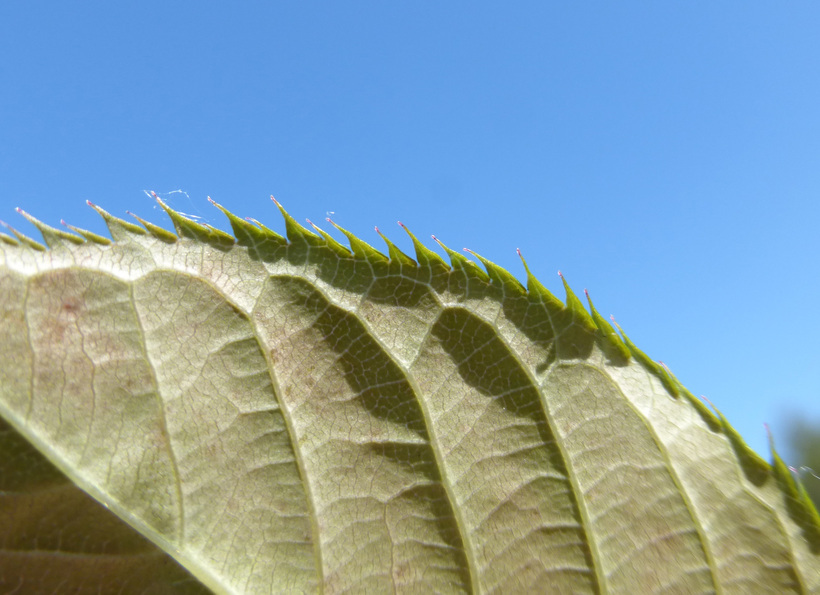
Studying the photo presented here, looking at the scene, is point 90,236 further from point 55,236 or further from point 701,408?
point 701,408

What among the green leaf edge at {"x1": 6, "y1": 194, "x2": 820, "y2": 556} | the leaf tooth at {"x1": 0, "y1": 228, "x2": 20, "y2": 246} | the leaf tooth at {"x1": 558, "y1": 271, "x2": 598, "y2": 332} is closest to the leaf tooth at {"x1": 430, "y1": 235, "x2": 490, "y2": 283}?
the green leaf edge at {"x1": 6, "y1": 194, "x2": 820, "y2": 556}

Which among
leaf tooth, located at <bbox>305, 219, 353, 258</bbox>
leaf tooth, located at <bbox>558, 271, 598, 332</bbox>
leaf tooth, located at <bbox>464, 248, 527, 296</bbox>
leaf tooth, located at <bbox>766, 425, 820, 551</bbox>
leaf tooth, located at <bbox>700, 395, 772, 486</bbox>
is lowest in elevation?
leaf tooth, located at <bbox>766, 425, 820, 551</bbox>

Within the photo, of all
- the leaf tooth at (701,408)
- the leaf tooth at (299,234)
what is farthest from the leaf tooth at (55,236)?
the leaf tooth at (701,408)

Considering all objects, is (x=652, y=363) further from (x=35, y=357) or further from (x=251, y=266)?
(x=35, y=357)

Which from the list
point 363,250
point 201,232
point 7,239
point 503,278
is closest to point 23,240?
point 7,239

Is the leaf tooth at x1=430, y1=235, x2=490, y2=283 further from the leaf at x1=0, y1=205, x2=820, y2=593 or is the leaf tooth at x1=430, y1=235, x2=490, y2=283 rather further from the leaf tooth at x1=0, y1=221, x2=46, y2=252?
the leaf tooth at x1=0, y1=221, x2=46, y2=252

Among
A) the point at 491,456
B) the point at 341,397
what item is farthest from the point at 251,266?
the point at 491,456
